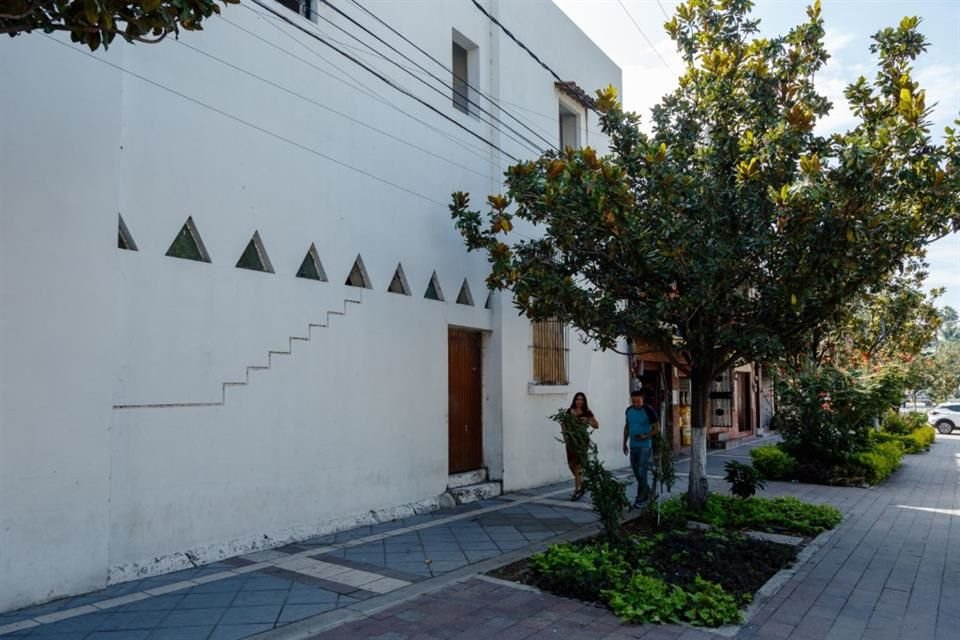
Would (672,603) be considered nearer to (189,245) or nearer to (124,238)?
(189,245)

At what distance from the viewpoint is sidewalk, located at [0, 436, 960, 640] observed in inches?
194

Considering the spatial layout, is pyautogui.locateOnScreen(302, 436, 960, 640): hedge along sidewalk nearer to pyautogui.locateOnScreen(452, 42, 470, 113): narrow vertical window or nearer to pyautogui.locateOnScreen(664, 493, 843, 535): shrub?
pyautogui.locateOnScreen(664, 493, 843, 535): shrub

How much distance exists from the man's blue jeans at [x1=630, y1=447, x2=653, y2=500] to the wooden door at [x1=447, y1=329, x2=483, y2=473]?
8.05 ft

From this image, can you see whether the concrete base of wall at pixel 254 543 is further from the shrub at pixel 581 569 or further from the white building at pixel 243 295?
the shrub at pixel 581 569

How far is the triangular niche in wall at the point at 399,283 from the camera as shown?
9117 millimetres

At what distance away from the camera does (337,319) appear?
8133 mm

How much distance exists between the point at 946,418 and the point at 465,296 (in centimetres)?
3150

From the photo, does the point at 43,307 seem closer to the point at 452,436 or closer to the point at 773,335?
the point at 452,436

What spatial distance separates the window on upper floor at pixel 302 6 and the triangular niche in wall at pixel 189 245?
3.13 m

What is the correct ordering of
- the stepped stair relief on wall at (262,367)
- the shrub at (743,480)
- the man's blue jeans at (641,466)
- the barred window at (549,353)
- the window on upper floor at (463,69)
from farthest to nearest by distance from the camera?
the barred window at (549,353)
the window on upper floor at (463,69)
the man's blue jeans at (641,466)
the shrub at (743,480)
the stepped stair relief on wall at (262,367)

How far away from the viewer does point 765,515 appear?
28.7 feet

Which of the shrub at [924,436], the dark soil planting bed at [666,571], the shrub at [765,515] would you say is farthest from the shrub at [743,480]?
the shrub at [924,436]

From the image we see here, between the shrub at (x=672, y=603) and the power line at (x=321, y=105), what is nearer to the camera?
the shrub at (x=672, y=603)

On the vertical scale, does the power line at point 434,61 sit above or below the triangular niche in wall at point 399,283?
above
